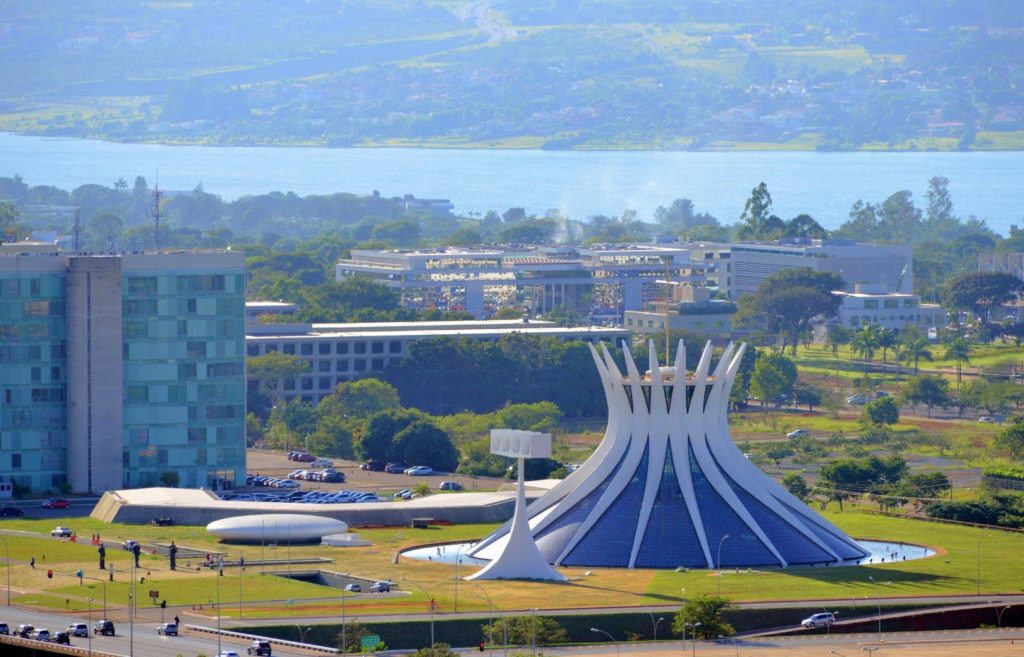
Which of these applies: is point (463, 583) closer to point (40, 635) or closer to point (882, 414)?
point (40, 635)

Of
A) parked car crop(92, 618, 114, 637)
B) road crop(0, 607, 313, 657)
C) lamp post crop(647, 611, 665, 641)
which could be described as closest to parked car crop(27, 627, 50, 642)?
road crop(0, 607, 313, 657)

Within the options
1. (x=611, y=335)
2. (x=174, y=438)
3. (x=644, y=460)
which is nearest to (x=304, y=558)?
(x=644, y=460)

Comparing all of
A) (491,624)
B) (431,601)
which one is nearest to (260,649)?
(491,624)

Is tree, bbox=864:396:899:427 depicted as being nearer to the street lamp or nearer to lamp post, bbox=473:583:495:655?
the street lamp

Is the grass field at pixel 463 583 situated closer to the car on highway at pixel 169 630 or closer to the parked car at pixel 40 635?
the car on highway at pixel 169 630

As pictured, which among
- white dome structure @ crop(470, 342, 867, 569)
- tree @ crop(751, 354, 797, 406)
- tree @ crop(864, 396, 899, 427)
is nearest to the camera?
white dome structure @ crop(470, 342, 867, 569)

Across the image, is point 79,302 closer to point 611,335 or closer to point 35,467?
point 35,467

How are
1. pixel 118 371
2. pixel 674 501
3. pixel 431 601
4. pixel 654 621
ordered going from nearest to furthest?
pixel 654 621, pixel 431 601, pixel 674 501, pixel 118 371
